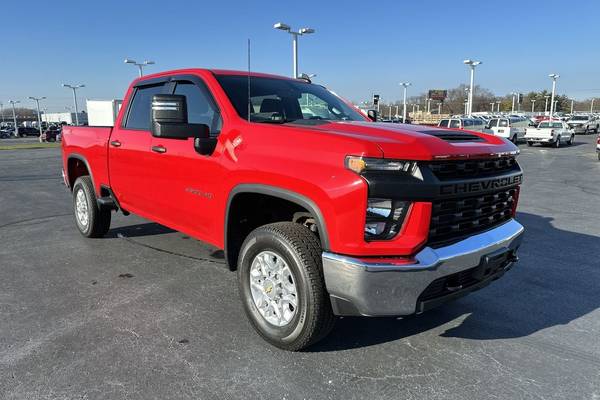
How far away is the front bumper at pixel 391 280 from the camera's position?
2.50 meters

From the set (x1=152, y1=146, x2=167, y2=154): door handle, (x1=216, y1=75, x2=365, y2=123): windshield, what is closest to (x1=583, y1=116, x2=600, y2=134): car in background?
(x1=216, y1=75, x2=365, y2=123): windshield

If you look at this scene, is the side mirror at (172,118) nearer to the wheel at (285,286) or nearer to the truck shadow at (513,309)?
the wheel at (285,286)

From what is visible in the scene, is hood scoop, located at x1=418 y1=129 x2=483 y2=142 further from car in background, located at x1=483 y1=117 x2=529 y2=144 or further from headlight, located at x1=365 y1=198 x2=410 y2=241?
car in background, located at x1=483 y1=117 x2=529 y2=144

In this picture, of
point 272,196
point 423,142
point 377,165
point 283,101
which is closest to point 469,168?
point 423,142

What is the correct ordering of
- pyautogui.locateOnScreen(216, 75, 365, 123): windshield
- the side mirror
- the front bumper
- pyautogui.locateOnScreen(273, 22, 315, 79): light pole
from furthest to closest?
pyautogui.locateOnScreen(273, 22, 315, 79): light pole → pyautogui.locateOnScreen(216, 75, 365, 123): windshield → the side mirror → the front bumper

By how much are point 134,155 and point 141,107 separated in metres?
0.59

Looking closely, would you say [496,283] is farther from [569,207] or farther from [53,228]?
[53,228]

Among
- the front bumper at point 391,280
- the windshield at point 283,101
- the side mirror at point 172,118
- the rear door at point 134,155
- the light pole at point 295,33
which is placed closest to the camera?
the front bumper at point 391,280

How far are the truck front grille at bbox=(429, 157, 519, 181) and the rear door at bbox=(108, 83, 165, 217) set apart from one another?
109 inches

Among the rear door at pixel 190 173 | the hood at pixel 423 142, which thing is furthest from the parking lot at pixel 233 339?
the hood at pixel 423 142

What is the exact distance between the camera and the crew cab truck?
2.54 meters

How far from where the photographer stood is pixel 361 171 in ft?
8.22

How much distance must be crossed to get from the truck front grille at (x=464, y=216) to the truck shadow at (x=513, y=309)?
839mm

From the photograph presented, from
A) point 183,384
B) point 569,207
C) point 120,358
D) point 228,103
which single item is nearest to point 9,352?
point 120,358
